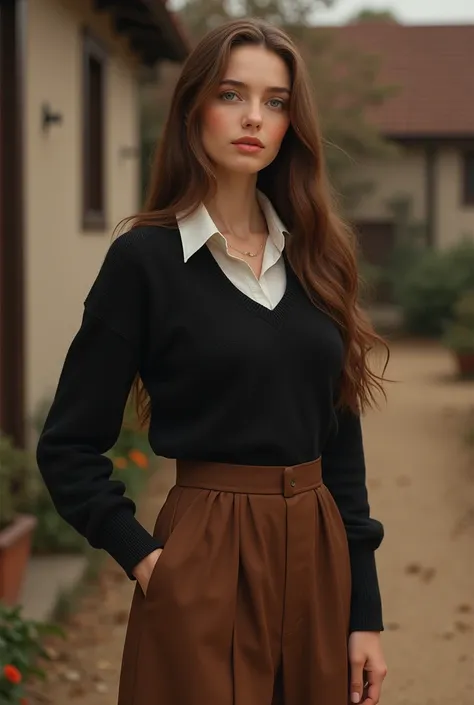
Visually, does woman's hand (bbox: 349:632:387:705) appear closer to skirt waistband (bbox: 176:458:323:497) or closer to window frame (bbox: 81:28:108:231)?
skirt waistband (bbox: 176:458:323:497)

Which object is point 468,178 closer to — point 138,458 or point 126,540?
point 138,458

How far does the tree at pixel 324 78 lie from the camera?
1933 cm

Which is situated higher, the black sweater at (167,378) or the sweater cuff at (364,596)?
the black sweater at (167,378)

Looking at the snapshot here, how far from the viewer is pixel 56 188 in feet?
26.2

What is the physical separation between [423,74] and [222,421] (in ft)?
79.4

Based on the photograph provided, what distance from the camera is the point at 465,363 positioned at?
52.6ft

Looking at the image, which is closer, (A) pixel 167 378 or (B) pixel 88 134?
(A) pixel 167 378

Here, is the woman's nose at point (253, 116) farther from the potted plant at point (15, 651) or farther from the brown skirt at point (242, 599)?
the potted plant at point (15, 651)

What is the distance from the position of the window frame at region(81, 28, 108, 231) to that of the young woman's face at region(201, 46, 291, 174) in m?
6.69

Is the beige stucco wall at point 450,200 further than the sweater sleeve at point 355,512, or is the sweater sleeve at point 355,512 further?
the beige stucco wall at point 450,200

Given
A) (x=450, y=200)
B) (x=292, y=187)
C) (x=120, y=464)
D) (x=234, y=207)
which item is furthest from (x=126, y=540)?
(x=450, y=200)

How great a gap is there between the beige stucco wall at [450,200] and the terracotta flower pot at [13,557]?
62.8 ft

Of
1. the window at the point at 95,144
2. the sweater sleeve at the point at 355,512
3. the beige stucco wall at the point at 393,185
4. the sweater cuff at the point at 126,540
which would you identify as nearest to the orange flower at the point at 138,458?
the window at the point at 95,144

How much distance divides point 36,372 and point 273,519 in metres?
5.40
